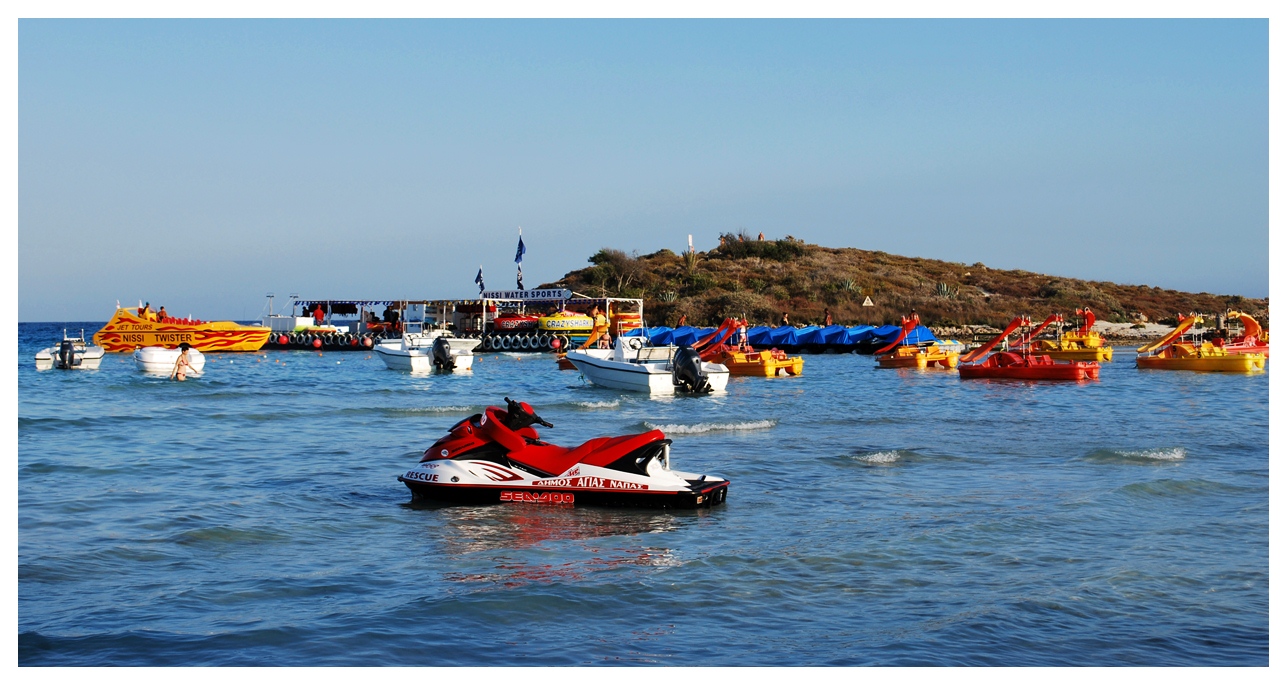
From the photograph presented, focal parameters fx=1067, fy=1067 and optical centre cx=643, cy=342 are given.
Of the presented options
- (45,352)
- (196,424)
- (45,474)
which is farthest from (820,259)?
(45,474)

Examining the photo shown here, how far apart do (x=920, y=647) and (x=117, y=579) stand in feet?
21.9

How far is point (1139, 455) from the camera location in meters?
16.3

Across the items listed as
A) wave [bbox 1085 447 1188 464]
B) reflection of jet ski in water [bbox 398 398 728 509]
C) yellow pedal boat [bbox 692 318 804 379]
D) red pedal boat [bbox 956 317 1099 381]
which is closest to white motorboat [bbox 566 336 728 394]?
yellow pedal boat [bbox 692 318 804 379]

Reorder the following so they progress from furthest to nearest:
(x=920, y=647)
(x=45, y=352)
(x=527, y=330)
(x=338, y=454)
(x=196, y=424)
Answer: (x=527, y=330), (x=45, y=352), (x=196, y=424), (x=338, y=454), (x=920, y=647)

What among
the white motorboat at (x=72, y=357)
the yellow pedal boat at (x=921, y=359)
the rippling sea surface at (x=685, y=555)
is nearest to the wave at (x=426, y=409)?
the rippling sea surface at (x=685, y=555)

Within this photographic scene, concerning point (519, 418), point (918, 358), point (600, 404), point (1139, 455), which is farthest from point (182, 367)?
point (1139, 455)

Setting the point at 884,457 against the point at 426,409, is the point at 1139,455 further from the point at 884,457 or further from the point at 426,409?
the point at 426,409

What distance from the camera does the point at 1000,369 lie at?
116ft

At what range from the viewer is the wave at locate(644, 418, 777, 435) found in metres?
20.6

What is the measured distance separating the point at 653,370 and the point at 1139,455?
15781 mm

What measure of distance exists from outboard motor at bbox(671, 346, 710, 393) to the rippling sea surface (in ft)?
30.9

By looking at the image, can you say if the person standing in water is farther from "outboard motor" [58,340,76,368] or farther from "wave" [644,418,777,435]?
"wave" [644,418,777,435]

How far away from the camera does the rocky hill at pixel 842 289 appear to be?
75938mm

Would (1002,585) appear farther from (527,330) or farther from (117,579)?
(527,330)
